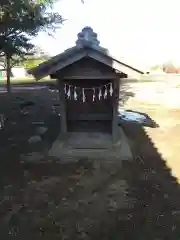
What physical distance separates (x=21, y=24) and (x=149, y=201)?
1036 centimetres

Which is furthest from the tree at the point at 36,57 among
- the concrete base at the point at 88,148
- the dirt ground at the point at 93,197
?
the dirt ground at the point at 93,197

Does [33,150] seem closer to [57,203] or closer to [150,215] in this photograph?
[57,203]

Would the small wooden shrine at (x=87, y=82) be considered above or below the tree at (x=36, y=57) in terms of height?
below

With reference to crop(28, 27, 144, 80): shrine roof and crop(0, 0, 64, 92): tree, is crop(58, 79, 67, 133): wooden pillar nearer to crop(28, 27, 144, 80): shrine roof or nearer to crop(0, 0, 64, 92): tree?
crop(28, 27, 144, 80): shrine roof

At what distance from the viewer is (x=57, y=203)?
622 cm

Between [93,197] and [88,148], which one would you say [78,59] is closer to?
[88,148]

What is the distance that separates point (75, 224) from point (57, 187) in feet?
5.12

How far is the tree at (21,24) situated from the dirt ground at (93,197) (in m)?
4.82

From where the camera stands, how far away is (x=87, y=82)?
33.8ft

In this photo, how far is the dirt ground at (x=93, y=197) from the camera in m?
5.28

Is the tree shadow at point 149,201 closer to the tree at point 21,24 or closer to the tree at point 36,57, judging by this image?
the tree at point 21,24

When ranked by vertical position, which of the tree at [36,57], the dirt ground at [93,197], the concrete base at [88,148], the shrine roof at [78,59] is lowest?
the dirt ground at [93,197]

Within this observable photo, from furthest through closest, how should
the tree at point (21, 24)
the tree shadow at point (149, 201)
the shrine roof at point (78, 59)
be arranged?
the tree at point (21, 24), the shrine roof at point (78, 59), the tree shadow at point (149, 201)

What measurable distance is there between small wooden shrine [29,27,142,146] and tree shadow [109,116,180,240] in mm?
1770
